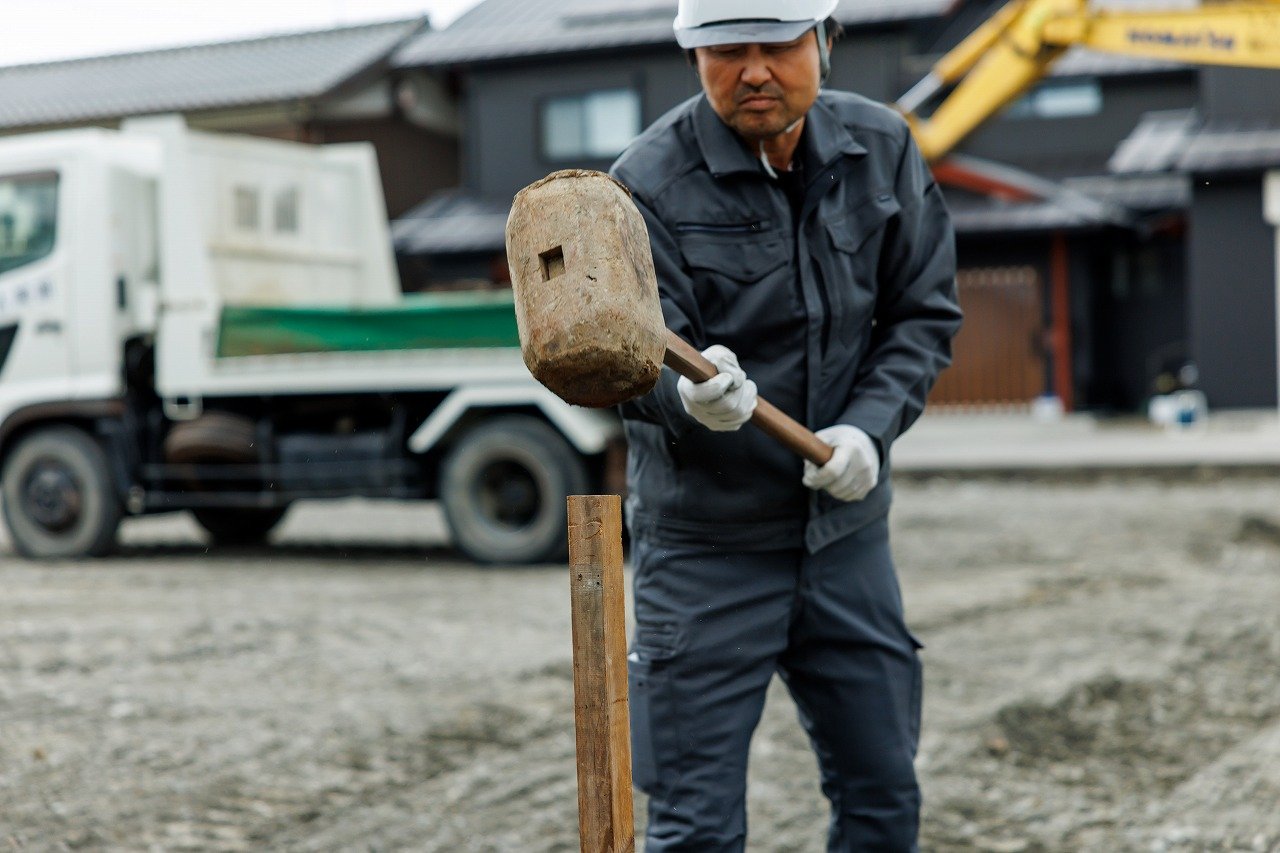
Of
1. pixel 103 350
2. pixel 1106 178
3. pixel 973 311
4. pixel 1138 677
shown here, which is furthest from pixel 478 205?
pixel 1138 677

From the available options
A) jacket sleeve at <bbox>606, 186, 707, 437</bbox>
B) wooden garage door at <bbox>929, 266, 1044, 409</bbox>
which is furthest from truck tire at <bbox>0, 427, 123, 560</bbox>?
wooden garage door at <bbox>929, 266, 1044, 409</bbox>

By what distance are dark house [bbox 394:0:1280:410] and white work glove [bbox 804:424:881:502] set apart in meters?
16.0

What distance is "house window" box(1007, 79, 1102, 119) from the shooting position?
65.4ft

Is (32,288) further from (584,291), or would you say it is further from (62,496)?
(584,291)

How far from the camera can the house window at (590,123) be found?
20.0 m

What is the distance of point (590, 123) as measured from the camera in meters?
20.2

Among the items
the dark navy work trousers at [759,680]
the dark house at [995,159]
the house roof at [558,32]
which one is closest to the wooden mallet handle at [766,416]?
the dark navy work trousers at [759,680]

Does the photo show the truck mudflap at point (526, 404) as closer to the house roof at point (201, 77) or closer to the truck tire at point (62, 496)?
the truck tire at point (62, 496)

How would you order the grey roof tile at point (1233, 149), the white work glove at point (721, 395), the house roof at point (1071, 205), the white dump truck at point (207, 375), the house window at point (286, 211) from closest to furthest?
1. the white work glove at point (721, 395)
2. the white dump truck at point (207, 375)
3. the house window at point (286, 211)
4. the grey roof tile at point (1233, 149)
5. the house roof at point (1071, 205)

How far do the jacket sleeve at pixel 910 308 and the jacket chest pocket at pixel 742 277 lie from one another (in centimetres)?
Answer: 21

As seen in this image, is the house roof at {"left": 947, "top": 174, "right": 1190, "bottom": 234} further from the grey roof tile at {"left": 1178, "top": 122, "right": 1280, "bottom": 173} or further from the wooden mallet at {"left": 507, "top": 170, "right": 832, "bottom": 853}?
the wooden mallet at {"left": 507, "top": 170, "right": 832, "bottom": 853}

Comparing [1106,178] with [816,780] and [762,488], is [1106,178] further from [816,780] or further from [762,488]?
[762,488]

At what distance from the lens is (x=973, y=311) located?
63.9 ft

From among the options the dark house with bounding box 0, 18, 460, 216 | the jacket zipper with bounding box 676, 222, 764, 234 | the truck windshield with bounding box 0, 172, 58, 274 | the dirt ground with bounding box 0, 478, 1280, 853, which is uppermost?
the dark house with bounding box 0, 18, 460, 216
